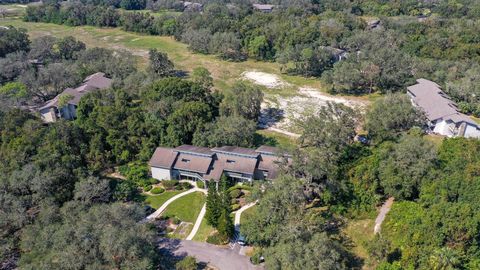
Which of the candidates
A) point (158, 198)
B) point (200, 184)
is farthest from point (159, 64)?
point (158, 198)


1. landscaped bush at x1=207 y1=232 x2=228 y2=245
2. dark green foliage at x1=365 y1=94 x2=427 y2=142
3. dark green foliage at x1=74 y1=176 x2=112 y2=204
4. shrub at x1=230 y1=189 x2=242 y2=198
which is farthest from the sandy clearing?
dark green foliage at x1=74 y1=176 x2=112 y2=204

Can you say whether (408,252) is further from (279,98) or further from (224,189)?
(279,98)

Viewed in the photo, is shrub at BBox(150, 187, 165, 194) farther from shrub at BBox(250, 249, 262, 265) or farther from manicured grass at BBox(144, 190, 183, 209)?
shrub at BBox(250, 249, 262, 265)

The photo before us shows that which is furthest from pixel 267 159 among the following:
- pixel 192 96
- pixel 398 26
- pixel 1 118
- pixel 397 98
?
pixel 398 26

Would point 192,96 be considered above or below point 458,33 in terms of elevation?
below

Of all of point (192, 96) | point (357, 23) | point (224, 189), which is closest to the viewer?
point (224, 189)

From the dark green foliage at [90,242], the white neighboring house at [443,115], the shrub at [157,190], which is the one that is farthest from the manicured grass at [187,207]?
the white neighboring house at [443,115]
